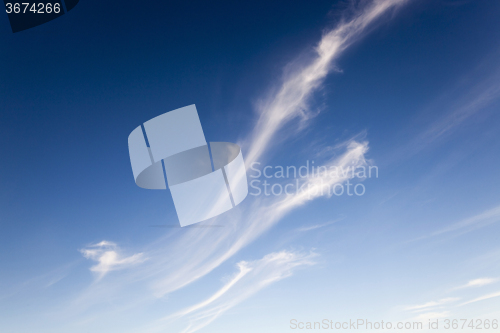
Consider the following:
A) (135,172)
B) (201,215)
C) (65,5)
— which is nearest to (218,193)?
(201,215)

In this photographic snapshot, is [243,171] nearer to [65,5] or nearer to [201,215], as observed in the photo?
[201,215]

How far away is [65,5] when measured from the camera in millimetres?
25578

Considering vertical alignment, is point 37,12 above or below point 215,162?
above

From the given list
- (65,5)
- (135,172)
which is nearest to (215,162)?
(135,172)

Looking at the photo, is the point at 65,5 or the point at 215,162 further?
the point at 215,162

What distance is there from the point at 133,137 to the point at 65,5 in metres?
10.7

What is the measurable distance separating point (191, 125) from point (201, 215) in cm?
856

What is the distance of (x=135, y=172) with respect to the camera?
25609 millimetres

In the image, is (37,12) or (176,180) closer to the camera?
(37,12)

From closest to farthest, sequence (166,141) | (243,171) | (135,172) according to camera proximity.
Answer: (166,141)
(135,172)
(243,171)

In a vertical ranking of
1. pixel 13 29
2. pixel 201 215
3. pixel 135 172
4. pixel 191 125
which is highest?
pixel 13 29

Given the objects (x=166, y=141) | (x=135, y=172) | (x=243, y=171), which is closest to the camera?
(x=166, y=141)

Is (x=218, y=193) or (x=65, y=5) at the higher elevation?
(x=65, y=5)

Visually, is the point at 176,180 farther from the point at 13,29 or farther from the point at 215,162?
the point at 13,29
